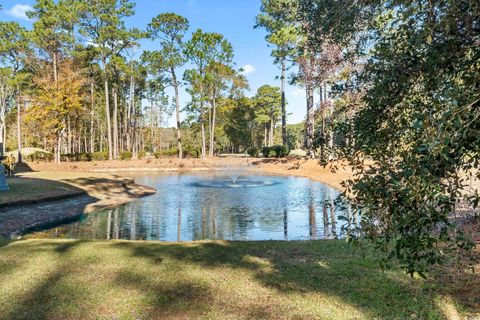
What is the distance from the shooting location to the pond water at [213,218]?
10758mm

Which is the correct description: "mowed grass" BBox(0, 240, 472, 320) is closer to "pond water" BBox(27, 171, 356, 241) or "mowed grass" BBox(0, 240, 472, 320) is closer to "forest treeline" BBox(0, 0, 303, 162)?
"pond water" BBox(27, 171, 356, 241)

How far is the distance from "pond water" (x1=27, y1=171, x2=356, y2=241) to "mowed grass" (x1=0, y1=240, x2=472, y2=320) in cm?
173

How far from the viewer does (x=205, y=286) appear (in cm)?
500

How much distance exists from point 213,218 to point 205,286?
26.8 ft

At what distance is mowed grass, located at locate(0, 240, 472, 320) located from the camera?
431 centimetres

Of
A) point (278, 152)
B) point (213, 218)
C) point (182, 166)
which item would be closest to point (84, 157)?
point (182, 166)

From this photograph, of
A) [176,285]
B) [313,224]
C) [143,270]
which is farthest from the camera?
[313,224]

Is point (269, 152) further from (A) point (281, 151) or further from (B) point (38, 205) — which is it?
(B) point (38, 205)

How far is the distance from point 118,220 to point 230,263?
819 cm

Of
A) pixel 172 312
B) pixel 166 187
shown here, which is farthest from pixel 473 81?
pixel 166 187

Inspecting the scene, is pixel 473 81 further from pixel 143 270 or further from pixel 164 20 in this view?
pixel 164 20

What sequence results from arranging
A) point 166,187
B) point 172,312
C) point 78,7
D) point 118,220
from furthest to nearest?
point 78,7 → point 166,187 → point 118,220 → point 172,312

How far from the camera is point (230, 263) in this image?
5984 millimetres

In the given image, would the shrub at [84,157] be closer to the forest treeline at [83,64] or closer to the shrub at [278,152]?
the forest treeline at [83,64]
